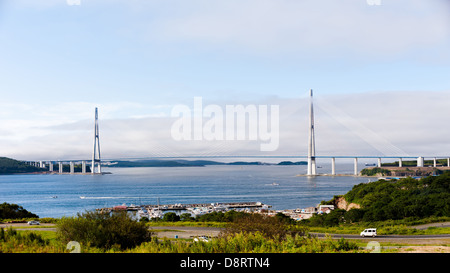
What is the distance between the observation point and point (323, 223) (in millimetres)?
22156

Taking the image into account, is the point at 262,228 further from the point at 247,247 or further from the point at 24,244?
the point at 24,244

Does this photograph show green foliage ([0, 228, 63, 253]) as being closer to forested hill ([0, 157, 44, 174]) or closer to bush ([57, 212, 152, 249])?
bush ([57, 212, 152, 249])

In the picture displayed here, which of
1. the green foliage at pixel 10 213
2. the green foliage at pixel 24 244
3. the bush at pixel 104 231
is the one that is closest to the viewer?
the green foliage at pixel 24 244

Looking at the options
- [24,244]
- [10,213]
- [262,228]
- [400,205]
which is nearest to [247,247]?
[262,228]

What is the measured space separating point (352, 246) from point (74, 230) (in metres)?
5.52

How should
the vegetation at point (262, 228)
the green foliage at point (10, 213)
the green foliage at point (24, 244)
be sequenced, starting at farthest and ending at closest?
the green foliage at point (10, 213) < the vegetation at point (262, 228) < the green foliage at point (24, 244)

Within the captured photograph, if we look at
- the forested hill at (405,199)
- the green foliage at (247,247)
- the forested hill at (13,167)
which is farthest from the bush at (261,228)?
the forested hill at (13,167)

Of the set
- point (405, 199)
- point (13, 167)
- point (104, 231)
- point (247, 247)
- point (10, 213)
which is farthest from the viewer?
point (13, 167)

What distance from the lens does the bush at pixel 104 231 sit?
801 centimetres

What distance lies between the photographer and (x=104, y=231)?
26.6ft

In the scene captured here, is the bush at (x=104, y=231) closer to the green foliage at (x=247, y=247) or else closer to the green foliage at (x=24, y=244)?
the green foliage at (x=24, y=244)

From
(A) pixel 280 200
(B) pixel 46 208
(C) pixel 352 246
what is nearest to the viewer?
(C) pixel 352 246
